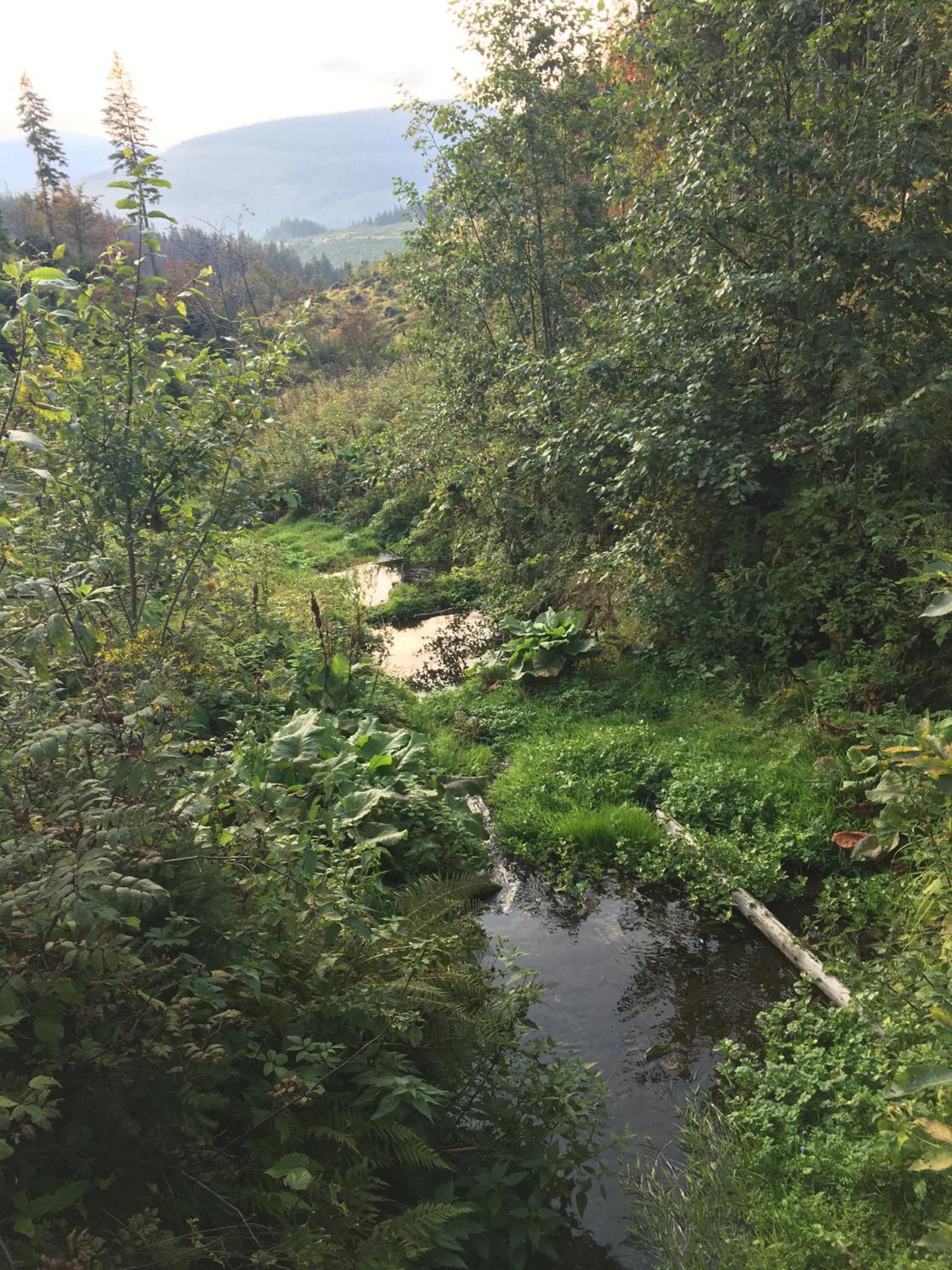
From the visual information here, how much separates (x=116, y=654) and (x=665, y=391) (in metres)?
5.27

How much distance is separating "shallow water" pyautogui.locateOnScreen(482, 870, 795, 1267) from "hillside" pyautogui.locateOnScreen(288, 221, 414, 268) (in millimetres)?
101351

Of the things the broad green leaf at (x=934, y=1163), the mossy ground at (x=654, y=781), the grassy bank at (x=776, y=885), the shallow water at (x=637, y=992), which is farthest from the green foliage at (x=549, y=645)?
the broad green leaf at (x=934, y=1163)

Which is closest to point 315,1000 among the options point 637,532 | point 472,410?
point 637,532

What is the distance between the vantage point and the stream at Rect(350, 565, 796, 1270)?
11.2 feet

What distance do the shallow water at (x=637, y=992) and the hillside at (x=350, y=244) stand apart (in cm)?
10135

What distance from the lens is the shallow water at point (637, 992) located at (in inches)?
138

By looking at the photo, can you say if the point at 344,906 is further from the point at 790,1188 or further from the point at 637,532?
the point at 637,532

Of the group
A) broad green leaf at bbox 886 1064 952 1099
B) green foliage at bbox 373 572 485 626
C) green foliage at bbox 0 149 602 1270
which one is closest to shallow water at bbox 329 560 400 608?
green foliage at bbox 373 572 485 626

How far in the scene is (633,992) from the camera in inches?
170

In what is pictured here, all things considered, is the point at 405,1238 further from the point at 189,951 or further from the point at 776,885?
the point at 776,885

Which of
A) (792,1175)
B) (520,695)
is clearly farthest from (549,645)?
(792,1175)

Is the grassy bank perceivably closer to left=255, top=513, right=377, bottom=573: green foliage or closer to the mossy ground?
the mossy ground

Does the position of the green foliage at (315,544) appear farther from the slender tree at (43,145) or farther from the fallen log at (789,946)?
the slender tree at (43,145)

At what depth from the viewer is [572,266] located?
9891 millimetres
